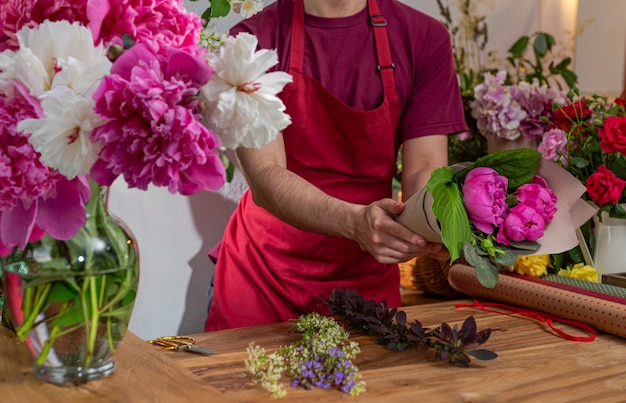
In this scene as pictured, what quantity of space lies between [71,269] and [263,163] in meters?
0.84

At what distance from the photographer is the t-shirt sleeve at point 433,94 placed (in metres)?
1.95

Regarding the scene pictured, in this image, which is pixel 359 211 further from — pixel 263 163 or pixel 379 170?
pixel 379 170

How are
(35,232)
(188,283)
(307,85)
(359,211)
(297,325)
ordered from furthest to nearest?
(188,283), (307,85), (359,211), (297,325), (35,232)

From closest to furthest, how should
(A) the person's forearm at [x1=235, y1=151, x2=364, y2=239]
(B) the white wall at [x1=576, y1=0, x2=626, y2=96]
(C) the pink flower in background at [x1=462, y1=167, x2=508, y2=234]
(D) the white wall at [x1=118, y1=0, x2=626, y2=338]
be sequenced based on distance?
(C) the pink flower in background at [x1=462, y1=167, x2=508, y2=234] < (A) the person's forearm at [x1=235, y1=151, x2=364, y2=239] < (D) the white wall at [x1=118, y1=0, x2=626, y2=338] < (B) the white wall at [x1=576, y1=0, x2=626, y2=96]

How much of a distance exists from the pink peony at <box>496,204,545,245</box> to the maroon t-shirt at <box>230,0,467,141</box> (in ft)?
2.33

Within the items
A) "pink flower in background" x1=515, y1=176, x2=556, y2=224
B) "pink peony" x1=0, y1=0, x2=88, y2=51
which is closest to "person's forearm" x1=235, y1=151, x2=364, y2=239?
"pink flower in background" x1=515, y1=176, x2=556, y2=224

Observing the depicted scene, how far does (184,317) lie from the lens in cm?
237

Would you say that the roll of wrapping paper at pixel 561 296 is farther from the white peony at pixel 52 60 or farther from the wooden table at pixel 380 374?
the white peony at pixel 52 60

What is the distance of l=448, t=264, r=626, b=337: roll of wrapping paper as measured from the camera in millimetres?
1460

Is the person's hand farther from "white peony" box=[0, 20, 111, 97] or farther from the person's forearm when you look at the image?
"white peony" box=[0, 20, 111, 97]

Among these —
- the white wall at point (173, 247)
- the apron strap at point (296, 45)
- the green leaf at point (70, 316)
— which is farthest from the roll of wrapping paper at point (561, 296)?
the green leaf at point (70, 316)

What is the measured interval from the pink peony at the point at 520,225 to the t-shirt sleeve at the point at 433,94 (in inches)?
27.9

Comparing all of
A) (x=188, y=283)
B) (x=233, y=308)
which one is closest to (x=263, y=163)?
(x=233, y=308)

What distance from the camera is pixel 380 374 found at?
1197 millimetres
